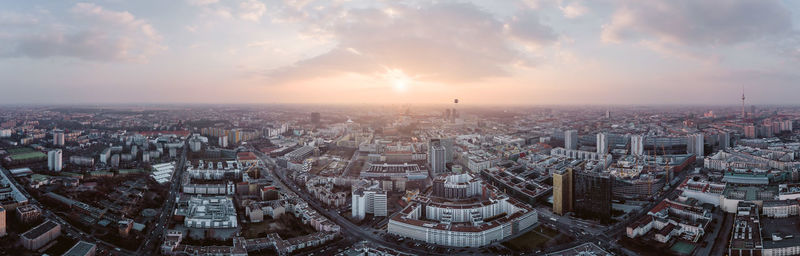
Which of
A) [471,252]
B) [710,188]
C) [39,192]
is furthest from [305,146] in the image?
[710,188]

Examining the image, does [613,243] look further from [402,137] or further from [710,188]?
[402,137]

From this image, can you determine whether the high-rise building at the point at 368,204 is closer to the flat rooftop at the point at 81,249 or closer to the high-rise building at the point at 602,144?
the flat rooftop at the point at 81,249

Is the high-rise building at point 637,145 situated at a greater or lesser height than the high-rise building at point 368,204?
greater

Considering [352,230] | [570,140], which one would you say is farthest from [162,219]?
[570,140]

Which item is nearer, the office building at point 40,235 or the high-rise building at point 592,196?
the office building at point 40,235

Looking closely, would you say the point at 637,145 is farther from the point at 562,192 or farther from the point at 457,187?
the point at 457,187

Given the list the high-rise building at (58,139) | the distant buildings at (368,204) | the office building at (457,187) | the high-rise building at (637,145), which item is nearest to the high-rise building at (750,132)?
the high-rise building at (637,145)
